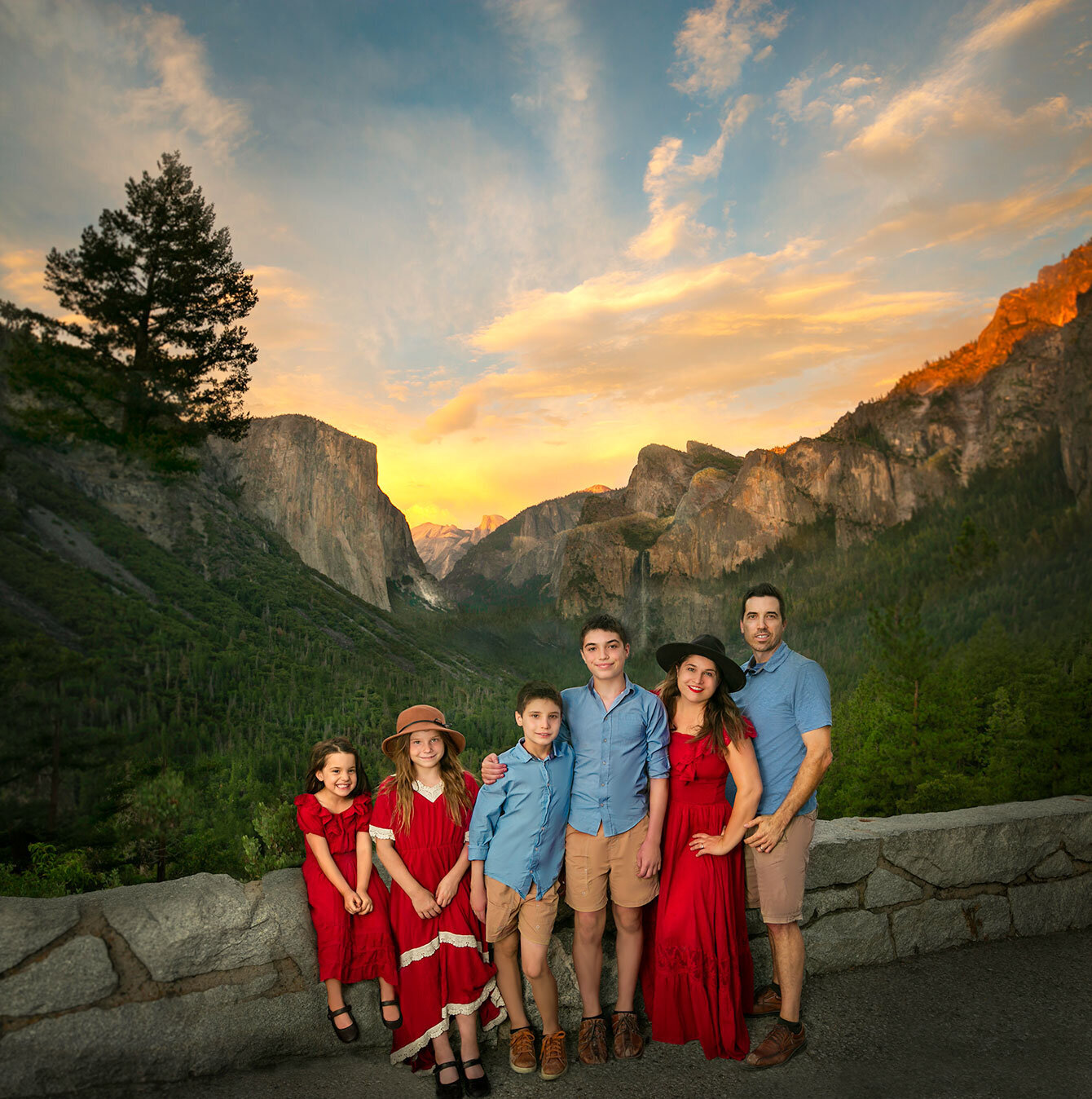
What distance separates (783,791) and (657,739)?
2.29 ft

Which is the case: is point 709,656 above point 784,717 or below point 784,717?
above

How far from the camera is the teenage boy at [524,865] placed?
127 inches

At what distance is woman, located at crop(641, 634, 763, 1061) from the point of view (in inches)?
129

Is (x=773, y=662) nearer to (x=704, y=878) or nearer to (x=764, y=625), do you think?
(x=764, y=625)

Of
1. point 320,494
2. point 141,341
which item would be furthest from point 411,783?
point 320,494

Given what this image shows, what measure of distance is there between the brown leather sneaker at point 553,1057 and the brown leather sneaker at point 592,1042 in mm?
88

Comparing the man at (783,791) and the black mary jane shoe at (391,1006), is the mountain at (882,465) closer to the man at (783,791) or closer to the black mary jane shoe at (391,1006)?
the man at (783,791)

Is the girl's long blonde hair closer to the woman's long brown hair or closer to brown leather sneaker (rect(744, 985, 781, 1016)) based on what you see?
the woman's long brown hair

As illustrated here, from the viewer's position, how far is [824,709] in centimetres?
343

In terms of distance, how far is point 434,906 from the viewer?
10.7ft

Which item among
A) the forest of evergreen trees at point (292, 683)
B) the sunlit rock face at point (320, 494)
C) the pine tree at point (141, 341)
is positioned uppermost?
the sunlit rock face at point (320, 494)

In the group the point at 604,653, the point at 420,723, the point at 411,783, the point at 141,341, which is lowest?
the point at 411,783

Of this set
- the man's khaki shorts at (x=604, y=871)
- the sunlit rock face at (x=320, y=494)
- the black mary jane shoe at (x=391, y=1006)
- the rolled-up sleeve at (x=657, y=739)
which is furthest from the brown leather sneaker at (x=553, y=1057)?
the sunlit rock face at (x=320, y=494)

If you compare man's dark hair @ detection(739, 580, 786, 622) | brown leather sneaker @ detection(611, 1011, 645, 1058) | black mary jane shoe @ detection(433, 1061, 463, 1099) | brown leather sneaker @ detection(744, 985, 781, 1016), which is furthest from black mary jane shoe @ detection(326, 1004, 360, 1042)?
man's dark hair @ detection(739, 580, 786, 622)
